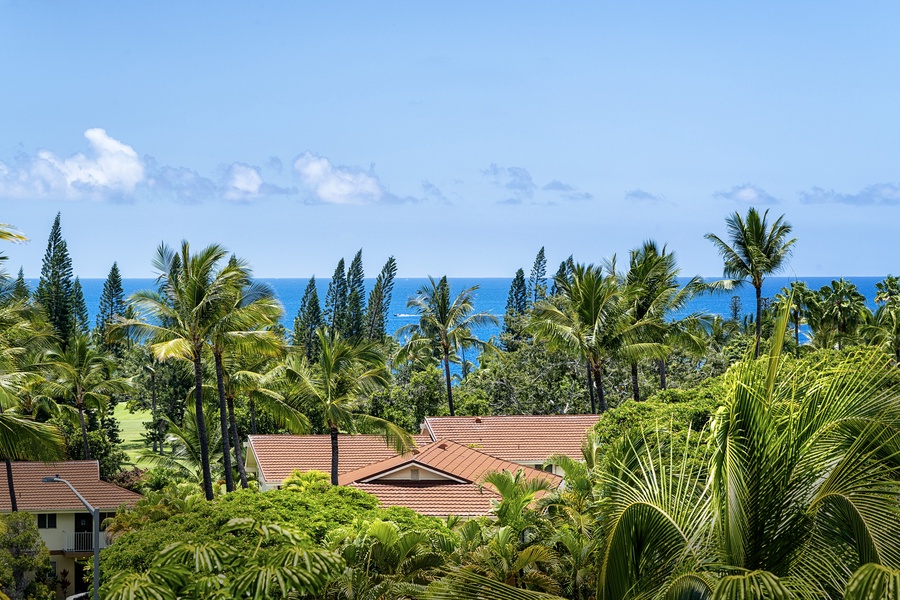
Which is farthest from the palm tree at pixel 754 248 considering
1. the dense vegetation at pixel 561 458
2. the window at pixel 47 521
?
the window at pixel 47 521

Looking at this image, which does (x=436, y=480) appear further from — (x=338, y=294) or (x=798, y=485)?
(x=338, y=294)

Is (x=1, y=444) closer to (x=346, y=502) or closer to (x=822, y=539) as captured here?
(x=346, y=502)

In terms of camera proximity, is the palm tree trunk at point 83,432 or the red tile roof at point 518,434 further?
the palm tree trunk at point 83,432

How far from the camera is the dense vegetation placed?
17.9 ft

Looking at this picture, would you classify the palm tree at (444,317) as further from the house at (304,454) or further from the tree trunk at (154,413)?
the tree trunk at (154,413)

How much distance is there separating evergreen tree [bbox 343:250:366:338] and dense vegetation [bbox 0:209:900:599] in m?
20.3

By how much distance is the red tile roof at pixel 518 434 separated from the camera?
36.2 metres

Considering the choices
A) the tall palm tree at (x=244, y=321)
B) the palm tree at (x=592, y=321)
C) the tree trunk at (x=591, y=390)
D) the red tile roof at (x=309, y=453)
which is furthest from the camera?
the tree trunk at (x=591, y=390)

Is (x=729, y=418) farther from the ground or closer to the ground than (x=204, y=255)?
closer to the ground

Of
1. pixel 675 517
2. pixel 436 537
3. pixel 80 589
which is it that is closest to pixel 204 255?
pixel 436 537

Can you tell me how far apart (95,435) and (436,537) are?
120 feet

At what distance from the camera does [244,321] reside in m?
26.4

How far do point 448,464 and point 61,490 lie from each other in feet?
55.5

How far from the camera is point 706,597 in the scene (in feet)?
16.2
